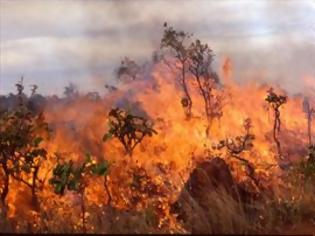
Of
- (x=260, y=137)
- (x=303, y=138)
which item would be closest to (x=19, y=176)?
(x=260, y=137)

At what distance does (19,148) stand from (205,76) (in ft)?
66.1

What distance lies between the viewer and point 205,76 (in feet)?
114

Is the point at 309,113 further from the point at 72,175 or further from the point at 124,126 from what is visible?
the point at 72,175

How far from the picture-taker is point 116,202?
51.6 ft

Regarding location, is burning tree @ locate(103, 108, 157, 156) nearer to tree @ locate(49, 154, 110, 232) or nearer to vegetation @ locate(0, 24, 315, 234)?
vegetation @ locate(0, 24, 315, 234)

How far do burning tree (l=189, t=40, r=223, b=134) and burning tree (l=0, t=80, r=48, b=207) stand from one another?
1688 centimetres

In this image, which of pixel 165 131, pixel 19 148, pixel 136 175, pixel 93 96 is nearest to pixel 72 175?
pixel 19 148

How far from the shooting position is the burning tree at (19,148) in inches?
612

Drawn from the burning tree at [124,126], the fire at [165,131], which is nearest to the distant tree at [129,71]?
the fire at [165,131]

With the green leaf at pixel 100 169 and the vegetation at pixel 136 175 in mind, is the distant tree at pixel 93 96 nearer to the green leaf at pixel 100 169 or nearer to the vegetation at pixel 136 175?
the vegetation at pixel 136 175

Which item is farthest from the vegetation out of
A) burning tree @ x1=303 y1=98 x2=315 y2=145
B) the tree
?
burning tree @ x1=303 y1=98 x2=315 y2=145

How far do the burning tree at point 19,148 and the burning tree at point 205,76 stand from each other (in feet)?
55.4

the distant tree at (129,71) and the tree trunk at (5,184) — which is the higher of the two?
the distant tree at (129,71)

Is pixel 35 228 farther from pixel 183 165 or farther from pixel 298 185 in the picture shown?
pixel 183 165
